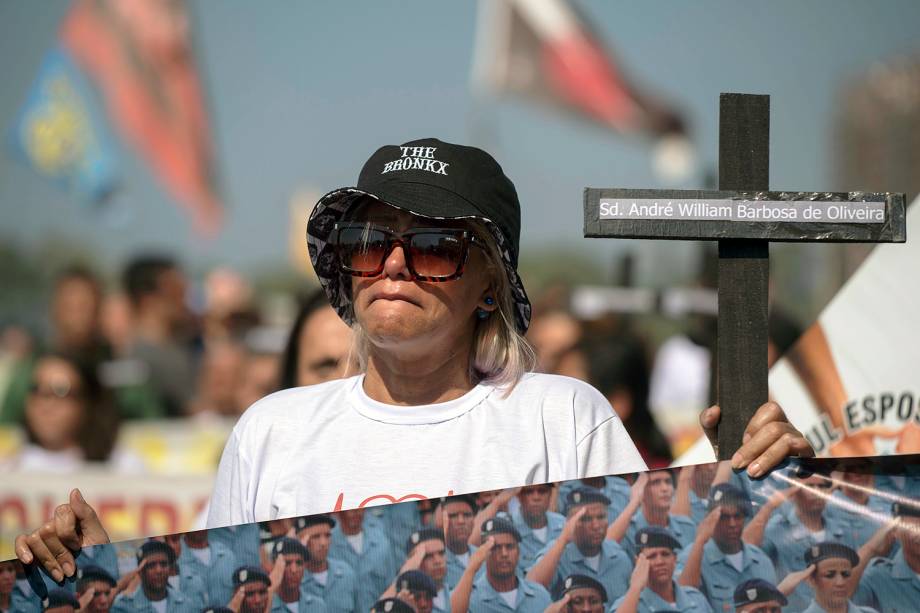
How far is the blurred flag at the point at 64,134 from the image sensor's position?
10.4m

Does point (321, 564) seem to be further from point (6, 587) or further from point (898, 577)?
point (898, 577)

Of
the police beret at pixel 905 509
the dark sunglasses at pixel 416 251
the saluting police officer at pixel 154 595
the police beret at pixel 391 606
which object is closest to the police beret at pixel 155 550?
the saluting police officer at pixel 154 595

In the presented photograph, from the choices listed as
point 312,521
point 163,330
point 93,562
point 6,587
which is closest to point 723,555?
point 312,521

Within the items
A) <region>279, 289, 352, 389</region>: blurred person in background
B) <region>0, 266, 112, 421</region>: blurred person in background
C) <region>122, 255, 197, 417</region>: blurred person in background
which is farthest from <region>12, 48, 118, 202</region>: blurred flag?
<region>279, 289, 352, 389</region>: blurred person in background

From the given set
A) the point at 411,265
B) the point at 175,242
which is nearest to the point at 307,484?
the point at 411,265

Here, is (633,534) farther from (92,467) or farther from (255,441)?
(92,467)

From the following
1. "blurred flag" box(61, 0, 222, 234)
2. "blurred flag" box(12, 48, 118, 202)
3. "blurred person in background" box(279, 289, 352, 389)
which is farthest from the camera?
"blurred flag" box(61, 0, 222, 234)

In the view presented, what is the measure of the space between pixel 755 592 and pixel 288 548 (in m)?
0.76

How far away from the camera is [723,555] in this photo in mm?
1874

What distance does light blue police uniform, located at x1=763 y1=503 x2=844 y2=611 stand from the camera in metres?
1.85

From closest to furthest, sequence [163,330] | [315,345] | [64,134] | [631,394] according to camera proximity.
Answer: [315,345], [631,394], [163,330], [64,134]

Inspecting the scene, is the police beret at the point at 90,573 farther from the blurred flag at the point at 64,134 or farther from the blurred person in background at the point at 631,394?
the blurred flag at the point at 64,134

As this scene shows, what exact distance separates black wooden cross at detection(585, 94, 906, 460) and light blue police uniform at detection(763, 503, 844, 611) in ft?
0.49

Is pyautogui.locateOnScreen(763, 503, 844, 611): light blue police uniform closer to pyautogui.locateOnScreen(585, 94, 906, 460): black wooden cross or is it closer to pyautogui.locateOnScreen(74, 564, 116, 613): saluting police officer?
pyautogui.locateOnScreen(585, 94, 906, 460): black wooden cross
